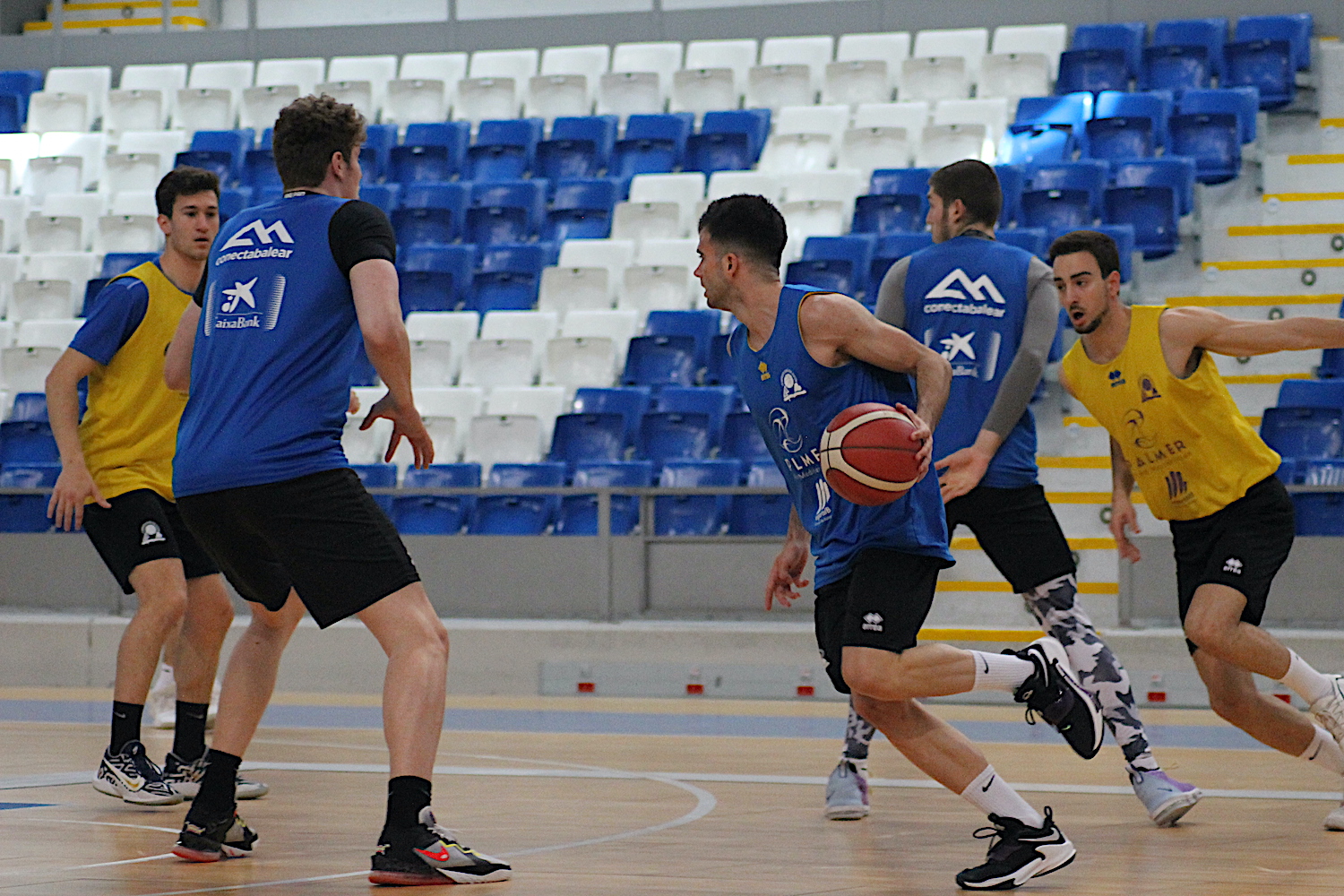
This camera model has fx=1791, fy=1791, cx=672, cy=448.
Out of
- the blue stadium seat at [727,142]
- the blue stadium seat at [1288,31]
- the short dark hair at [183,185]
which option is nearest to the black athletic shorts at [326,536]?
the short dark hair at [183,185]

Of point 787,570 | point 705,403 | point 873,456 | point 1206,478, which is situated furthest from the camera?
point 705,403

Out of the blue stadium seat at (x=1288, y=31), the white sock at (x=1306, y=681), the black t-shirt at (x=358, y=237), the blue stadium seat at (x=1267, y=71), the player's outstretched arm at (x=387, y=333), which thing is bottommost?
the white sock at (x=1306, y=681)

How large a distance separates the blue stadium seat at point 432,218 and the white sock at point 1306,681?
32.6 ft

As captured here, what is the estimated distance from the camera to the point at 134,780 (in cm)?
561

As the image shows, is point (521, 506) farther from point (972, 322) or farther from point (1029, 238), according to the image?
point (972, 322)

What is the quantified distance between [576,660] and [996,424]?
15.7 ft

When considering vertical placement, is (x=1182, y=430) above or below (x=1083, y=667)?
above

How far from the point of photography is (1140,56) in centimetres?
1461

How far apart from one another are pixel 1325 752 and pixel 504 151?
1100 centimetres

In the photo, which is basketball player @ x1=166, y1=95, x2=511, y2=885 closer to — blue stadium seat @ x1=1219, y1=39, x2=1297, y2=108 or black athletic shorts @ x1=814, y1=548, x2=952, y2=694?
black athletic shorts @ x1=814, y1=548, x2=952, y2=694

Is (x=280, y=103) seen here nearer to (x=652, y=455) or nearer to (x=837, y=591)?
(x=652, y=455)

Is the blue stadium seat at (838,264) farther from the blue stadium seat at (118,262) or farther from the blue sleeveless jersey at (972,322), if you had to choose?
the blue sleeveless jersey at (972,322)

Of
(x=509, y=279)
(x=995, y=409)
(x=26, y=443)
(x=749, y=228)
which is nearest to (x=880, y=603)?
(x=749, y=228)

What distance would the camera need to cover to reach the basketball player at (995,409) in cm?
551
